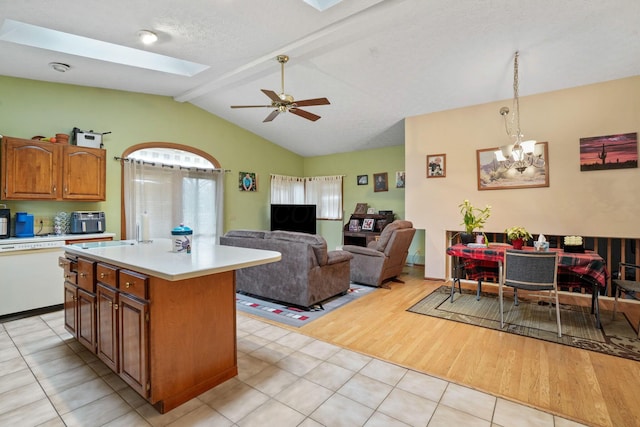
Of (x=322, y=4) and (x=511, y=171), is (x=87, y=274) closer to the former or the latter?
(x=322, y=4)

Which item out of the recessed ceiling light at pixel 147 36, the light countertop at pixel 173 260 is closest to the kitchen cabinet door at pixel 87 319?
the light countertop at pixel 173 260

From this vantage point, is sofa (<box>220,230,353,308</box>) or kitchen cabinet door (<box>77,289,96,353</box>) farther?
sofa (<box>220,230,353,308</box>)

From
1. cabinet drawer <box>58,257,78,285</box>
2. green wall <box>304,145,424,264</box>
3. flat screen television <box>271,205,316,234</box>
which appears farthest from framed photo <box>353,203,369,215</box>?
cabinet drawer <box>58,257,78,285</box>

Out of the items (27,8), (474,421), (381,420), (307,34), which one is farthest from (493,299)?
(27,8)

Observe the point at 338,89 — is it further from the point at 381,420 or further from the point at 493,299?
the point at 381,420

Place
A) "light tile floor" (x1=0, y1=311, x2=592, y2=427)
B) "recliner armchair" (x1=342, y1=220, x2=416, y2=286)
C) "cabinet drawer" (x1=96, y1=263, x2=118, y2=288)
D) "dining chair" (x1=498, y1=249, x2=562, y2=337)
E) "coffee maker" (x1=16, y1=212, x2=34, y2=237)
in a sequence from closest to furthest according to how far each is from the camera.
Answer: "light tile floor" (x1=0, y1=311, x2=592, y2=427) < "cabinet drawer" (x1=96, y1=263, x2=118, y2=288) < "dining chair" (x1=498, y1=249, x2=562, y2=337) < "coffee maker" (x1=16, y1=212, x2=34, y2=237) < "recliner armchair" (x1=342, y1=220, x2=416, y2=286)

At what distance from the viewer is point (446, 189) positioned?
5.07 metres

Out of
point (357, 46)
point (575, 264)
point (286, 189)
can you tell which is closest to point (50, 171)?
point (357, 46)

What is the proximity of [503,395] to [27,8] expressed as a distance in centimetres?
475

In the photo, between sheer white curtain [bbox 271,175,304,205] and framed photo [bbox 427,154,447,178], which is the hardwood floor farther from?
sheer white curtain [bbox 271,175,304,205]

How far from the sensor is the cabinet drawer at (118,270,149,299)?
1.81m

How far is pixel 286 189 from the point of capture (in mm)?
7754

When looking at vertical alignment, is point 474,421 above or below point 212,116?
below

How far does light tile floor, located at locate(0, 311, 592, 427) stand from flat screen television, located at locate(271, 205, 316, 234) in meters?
4.47
